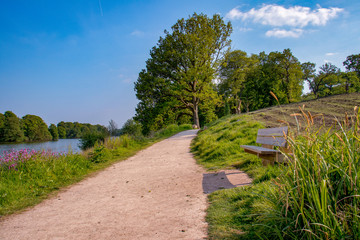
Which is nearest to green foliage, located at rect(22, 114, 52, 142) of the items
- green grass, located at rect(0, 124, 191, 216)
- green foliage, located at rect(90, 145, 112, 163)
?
green foliage, located at rect(90, 145, 112, 163)

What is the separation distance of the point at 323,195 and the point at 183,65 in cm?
2456

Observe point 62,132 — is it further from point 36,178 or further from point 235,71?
point 36,178

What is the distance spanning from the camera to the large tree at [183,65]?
2395 centimetres

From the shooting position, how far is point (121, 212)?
3.74m

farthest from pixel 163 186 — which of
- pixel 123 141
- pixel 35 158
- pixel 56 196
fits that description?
pixel 123 141

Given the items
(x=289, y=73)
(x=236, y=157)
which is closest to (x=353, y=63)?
(x=289, y=73)

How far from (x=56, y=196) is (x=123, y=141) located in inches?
308

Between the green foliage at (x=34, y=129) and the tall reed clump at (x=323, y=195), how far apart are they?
40339mm

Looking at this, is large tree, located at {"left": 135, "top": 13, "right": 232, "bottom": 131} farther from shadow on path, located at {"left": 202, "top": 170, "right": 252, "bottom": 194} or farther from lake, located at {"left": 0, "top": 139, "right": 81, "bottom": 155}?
shadow on path, located at {"left": 202, "top": 170, "right": 252, "bottom": 194}

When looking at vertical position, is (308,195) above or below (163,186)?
above

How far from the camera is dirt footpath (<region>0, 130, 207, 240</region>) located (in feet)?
9.78

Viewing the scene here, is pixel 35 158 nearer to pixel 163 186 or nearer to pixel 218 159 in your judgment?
pixel 163 186

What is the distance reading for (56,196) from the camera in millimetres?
4883

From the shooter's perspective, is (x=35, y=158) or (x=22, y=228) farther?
(x=35, y=158)
